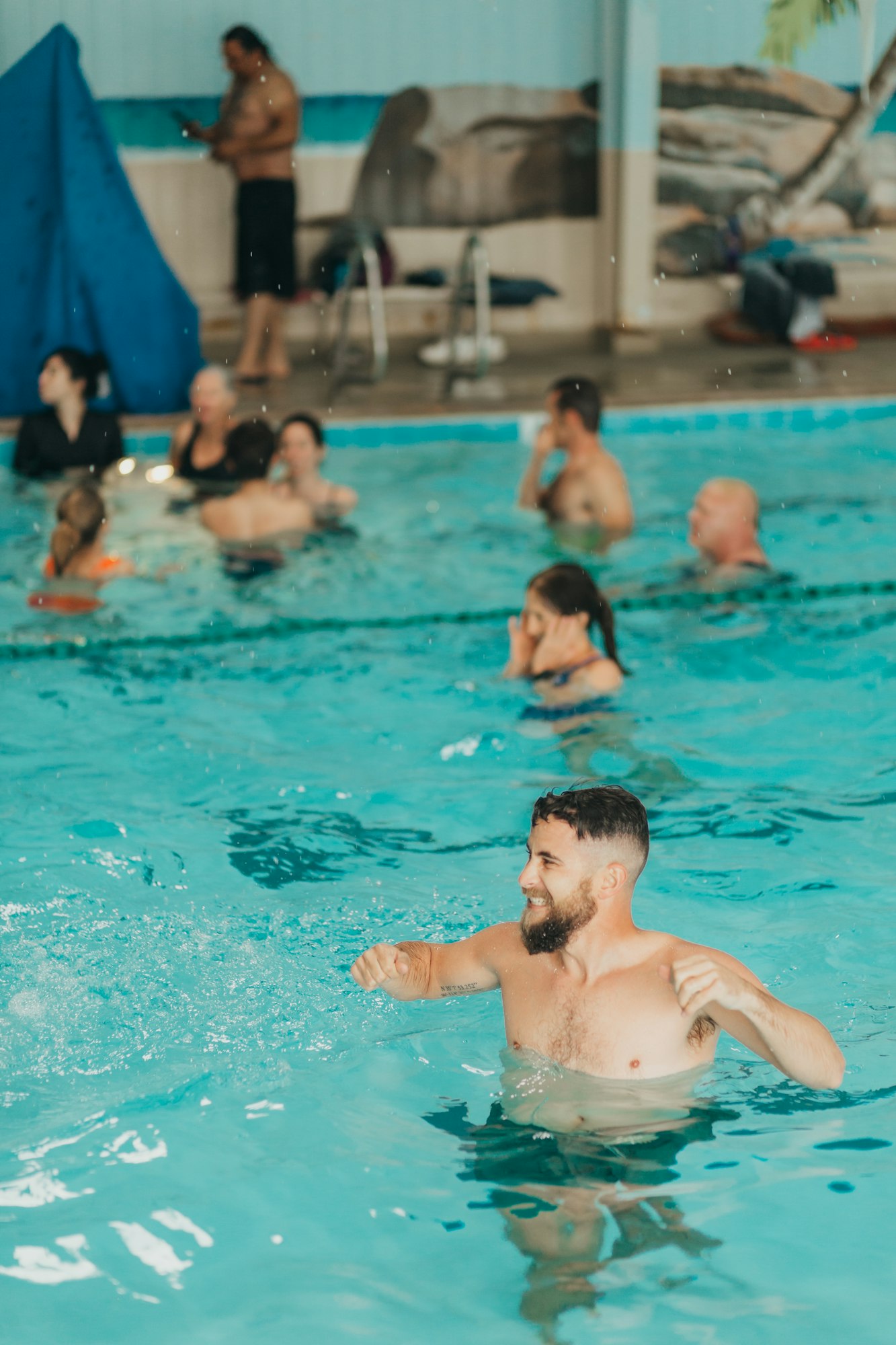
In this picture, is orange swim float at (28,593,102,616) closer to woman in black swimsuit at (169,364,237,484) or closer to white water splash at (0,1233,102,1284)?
woman in black swimsuit at (169,364,237,484)

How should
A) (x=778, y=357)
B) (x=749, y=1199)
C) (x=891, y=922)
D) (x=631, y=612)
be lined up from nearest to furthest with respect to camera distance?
(x=749, y=1199) < (x=891, y=922) < (x=631, y=612) < (x=778, y=357)

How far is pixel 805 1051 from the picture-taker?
2.87 metres

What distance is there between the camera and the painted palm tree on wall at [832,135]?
13.0m

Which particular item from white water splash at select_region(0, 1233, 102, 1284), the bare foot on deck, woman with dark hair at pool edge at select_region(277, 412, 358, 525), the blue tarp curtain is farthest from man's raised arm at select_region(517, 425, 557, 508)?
white water splash at select_region(0, 1233, 102, 1284)

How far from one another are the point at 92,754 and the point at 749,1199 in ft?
10.3

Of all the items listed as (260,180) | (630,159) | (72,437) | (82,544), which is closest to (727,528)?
(82,544)

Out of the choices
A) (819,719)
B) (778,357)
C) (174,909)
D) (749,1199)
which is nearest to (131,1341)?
(749,1199)

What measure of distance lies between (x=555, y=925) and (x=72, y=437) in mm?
6165

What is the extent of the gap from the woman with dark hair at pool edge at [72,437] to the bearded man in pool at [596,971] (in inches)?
227

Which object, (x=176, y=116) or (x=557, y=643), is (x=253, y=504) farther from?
(x=176, y=116)

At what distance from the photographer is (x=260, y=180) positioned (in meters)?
11.0

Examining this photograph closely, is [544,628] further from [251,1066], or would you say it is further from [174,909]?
[251,1066]

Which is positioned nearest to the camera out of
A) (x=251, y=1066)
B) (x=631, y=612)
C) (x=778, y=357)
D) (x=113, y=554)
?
(x=251, y=1066)

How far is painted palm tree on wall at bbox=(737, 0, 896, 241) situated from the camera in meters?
13.0
